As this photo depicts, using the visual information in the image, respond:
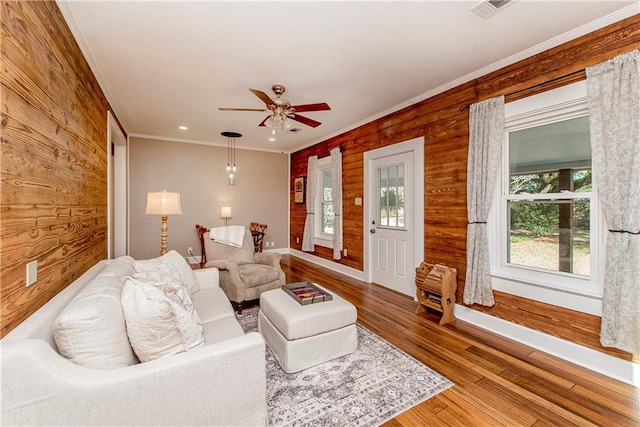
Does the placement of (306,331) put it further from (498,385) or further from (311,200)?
(311,200)

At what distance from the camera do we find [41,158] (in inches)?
59.6

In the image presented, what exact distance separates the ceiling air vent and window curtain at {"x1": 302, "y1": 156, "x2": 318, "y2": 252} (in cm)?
404

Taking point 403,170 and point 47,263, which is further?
point 403,170

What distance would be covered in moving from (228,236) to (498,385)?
3229mm

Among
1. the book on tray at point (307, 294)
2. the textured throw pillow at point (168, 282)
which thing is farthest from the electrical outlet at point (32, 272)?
the book on tray at point (307, 294)

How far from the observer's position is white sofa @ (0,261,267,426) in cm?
97

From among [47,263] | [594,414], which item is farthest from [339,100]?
[594,414]

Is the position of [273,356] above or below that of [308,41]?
below

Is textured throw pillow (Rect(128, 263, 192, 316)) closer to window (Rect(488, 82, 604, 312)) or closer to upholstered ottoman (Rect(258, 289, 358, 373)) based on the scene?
upholstered ottoman (Rect(258, 289, 358, 373))

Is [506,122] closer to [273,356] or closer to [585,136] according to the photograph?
[585,136]

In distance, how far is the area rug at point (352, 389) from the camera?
5.47 feet

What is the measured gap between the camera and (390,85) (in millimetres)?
3240

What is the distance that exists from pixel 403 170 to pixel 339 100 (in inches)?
51.7

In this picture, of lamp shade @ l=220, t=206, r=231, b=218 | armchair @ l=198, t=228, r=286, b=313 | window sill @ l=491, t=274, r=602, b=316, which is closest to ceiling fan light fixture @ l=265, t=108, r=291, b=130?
armchair @ l=198, t=228, r=286, b=313
